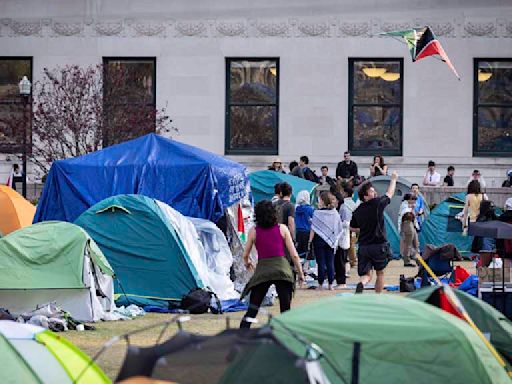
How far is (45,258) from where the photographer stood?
1709cm

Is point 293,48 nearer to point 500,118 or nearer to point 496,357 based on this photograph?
point 500,118

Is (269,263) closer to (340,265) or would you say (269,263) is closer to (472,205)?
(340,265)

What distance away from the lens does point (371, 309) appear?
9.42 meters

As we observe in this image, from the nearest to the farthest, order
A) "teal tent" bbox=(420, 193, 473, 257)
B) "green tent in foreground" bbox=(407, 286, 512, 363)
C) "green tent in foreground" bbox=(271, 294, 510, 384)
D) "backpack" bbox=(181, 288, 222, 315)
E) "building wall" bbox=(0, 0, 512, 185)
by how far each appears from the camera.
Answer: "green tent in foreground" bbox=(271, 294, 510, 384) < "green tent in foreground" bbox=(407, 286, 512, 363) < "backpack" bbox=(181, 288, 222, 315) < "teal tent" bbox=(420, 193, 473, 257) < "building wall" bbox=(0, 0, 512, 185)

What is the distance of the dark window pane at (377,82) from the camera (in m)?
38.7

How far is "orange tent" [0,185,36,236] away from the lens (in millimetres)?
24031

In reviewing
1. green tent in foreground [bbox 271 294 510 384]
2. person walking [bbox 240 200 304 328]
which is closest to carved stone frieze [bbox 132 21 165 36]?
person walking [bbox 240 200 304 328]

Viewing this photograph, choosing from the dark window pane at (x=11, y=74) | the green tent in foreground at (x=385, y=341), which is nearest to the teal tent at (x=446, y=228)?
the dark window pane at (x=11, y=74)

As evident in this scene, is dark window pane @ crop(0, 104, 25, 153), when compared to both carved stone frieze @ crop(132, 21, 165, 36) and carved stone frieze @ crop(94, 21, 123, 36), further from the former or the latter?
carved stone frieze @ crop(132, 21, 165, 36)

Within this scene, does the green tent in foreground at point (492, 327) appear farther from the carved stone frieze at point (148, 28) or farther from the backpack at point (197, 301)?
the carved stone frieze at point (148, 28)

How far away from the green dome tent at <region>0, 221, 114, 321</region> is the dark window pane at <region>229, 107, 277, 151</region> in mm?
21723

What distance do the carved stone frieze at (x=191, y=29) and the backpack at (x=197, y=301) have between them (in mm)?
21065

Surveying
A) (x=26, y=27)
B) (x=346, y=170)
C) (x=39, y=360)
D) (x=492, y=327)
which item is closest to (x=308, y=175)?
(x=346, y=170)

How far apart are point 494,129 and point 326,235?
61.5 feet
